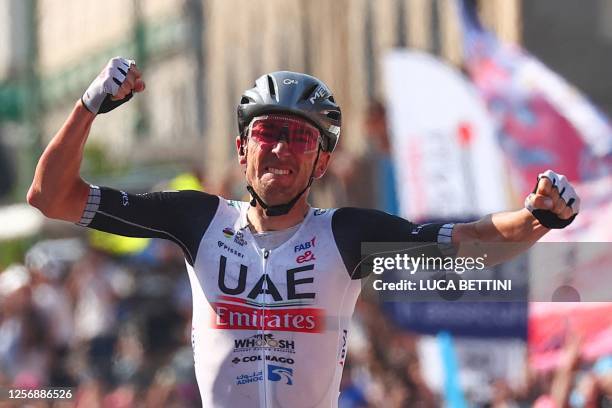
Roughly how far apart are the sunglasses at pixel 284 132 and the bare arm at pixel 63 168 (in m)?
0.62

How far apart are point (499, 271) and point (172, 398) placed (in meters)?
4.46

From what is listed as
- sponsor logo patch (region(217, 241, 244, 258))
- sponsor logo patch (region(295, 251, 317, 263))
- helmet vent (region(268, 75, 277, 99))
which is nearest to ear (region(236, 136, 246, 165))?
helmet vent (region(268, 75, 277, 99))

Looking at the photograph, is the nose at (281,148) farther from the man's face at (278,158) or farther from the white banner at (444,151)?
the white banner at (444,151)

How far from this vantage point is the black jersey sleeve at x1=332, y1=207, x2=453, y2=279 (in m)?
4.97

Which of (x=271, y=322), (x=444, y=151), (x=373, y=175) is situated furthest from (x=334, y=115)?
(x=373, y=175)

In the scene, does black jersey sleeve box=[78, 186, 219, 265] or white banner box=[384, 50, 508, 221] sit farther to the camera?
white banner box=[384, 50, 508, 221]

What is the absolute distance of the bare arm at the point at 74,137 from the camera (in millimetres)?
4855

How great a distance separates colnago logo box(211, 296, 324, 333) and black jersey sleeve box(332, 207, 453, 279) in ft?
0.79

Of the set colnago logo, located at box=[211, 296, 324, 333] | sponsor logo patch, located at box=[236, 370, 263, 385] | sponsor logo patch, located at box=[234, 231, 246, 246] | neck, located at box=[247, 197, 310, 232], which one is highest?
neck, located at box=[247, 197, 310, 232]

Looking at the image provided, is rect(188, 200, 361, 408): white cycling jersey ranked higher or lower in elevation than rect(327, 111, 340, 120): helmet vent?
Result: lower

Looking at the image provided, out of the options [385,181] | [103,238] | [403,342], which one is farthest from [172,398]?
[103,238]

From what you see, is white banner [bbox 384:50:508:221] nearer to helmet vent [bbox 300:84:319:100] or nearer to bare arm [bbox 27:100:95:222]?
helmet vent [bbox 300:84:319:100]

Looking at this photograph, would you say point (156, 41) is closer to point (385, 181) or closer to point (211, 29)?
point (211, 29)

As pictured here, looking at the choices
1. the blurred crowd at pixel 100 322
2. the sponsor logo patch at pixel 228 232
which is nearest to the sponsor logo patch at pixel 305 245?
the sponsor logo patch at pixel 228 232
